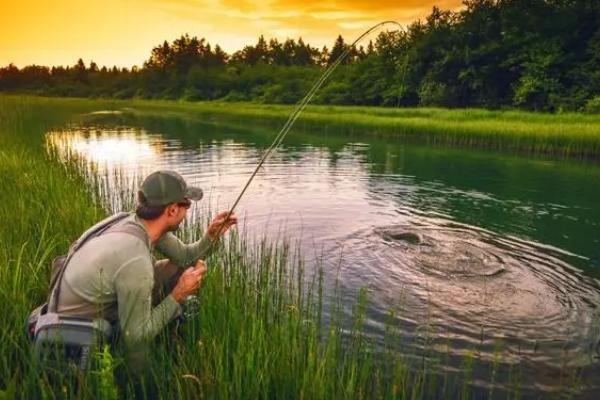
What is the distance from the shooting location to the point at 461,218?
1130 centimetres

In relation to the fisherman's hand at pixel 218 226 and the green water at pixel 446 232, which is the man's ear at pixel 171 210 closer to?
the fisherman's hand at pixel 218 226

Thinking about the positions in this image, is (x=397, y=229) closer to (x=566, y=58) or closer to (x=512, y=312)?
(x=512, y=312)

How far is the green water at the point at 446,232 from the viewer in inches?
226

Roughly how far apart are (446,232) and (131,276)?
26.9ft

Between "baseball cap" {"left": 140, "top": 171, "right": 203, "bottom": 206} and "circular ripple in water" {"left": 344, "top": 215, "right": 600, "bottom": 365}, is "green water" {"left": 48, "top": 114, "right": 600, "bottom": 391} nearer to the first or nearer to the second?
"circular ripple in water" {"left": 344, "top": 215, "right": 600, "bottom": 365}

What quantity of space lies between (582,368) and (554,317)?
1.15 meters

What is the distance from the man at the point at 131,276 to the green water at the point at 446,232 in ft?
9.33

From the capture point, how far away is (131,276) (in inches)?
114

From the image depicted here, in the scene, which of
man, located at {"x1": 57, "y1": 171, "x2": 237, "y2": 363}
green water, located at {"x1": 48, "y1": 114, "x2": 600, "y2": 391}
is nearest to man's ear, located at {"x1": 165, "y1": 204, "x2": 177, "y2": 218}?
man, located at {"x1": 57, "y1": 171, "x2": 237, "y2": 363}

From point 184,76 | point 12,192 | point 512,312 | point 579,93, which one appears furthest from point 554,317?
point 184,76

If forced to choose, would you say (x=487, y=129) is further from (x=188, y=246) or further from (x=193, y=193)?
(x=193, y=193)

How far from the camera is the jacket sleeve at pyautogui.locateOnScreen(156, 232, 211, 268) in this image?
4.16m

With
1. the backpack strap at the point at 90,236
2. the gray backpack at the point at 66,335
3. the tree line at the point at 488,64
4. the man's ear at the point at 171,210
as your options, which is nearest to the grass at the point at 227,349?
the gray backpack at the point at 66,335

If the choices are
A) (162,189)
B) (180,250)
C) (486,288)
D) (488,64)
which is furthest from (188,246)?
(488,64)
